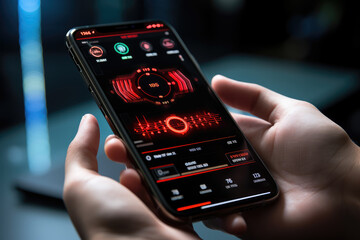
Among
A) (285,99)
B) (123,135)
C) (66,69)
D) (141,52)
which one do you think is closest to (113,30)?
(141,52)

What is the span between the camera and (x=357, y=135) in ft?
5.72

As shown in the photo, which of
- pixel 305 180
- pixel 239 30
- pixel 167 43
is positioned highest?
pixel 167 43

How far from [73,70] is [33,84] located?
46cm

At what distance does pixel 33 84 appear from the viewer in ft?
3.89

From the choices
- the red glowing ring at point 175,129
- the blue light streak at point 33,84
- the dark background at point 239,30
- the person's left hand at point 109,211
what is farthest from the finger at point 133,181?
the dark background at point 239,30

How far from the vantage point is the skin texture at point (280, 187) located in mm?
543

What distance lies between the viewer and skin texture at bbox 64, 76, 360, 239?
0.54 meters

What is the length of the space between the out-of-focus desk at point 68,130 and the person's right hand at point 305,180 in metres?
0.13

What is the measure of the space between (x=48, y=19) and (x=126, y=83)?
78 cm

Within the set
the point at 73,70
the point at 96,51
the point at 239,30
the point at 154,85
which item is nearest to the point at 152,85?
the point at 154,85

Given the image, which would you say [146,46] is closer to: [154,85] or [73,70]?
[154,85]

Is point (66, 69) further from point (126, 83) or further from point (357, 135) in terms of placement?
point (357, 135)

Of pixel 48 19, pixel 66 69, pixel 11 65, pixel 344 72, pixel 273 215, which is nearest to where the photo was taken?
pixel 273 215

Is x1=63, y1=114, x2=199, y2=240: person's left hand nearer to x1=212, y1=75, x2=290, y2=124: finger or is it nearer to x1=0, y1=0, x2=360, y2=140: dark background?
x1=212, y1=75, x2=290, y2=124: finger
